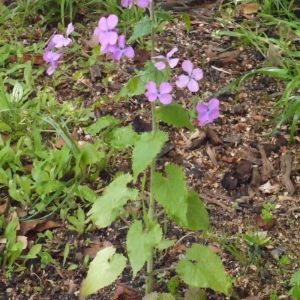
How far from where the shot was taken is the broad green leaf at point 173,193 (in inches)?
59.8

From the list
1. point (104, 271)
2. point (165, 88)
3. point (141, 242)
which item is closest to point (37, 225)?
point (104, 271)

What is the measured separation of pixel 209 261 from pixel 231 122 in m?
1.01

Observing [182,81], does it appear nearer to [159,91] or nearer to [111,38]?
[159,91]

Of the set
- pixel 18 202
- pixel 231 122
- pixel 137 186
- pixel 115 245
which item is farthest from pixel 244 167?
pixel 18 202

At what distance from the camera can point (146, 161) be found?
1.43 meters

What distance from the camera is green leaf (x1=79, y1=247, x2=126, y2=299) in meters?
1.69

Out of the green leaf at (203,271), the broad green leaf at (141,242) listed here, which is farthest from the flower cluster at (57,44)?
the green leaf at (203,271)

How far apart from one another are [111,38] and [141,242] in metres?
0.57

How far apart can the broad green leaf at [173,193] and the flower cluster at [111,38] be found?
1.21 ft

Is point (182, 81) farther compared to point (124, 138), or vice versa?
point (124, 138)

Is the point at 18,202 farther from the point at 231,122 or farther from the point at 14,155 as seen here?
the point at 231,122

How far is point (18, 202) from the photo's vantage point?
2.28 metres

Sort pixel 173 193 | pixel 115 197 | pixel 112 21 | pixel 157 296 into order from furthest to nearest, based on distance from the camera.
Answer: pixel 157 296 → pixel 115 197 → pixel 173 193 → pixel 112 21

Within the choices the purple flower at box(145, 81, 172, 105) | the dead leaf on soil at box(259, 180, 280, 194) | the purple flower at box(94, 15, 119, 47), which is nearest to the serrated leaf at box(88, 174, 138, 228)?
the purple flower at box(145, 81, 172, 105)
